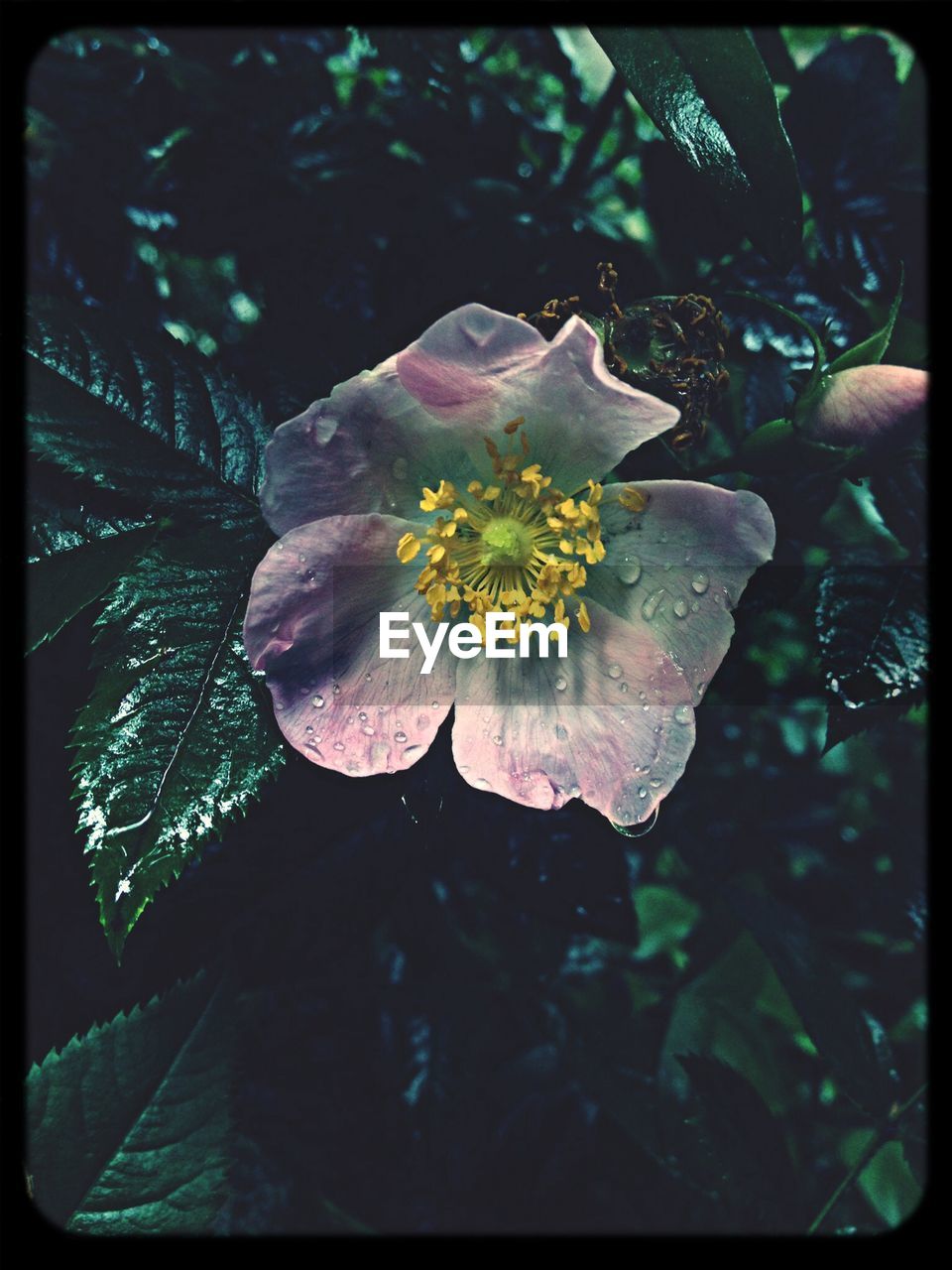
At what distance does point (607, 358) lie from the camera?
625 millimetres

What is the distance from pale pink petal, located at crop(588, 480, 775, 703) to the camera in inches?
23.4

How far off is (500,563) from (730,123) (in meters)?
0.31

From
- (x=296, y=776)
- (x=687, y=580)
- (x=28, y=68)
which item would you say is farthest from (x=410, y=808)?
(x=28, y=68)

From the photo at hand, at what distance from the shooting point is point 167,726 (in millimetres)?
605

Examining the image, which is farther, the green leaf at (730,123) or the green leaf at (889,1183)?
the green leaf at (889,1183)

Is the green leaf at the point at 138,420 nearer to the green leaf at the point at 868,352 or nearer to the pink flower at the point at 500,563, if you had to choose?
the pink flower at the point at 500,563

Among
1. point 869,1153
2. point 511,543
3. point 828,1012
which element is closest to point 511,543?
point 511,543

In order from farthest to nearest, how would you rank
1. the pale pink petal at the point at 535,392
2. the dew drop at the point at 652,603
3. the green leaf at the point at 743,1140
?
1. the green leaf at the point at 743,1140
2. the dew drop at the point at 652,603
3. the pale pink petal at the point at 535,392

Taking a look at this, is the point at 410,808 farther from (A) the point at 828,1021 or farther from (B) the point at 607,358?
(A) the point at 828,1021

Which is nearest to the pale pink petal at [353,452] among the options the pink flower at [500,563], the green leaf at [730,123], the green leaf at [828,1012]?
the pink flower at [500,563]

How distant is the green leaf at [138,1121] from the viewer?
732 millimetres

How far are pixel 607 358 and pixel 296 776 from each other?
351 mm

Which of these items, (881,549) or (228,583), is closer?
(228,583)

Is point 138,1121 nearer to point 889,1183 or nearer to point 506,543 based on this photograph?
point 506,543
